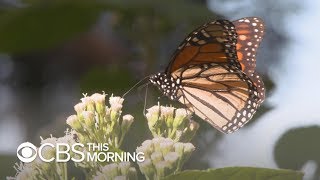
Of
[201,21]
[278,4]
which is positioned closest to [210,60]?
[201,21]

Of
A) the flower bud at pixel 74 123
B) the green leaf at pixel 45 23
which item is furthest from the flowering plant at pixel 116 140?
the green leaf at pixel 45 23

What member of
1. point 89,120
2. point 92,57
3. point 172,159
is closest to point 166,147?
point 172,159

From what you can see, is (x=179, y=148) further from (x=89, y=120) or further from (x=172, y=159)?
(x=89, y=120)

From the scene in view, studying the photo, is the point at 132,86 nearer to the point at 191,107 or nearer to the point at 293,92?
the point at 191,107

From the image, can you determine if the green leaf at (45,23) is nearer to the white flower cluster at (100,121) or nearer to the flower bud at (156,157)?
the white flower cluster at (100,121)

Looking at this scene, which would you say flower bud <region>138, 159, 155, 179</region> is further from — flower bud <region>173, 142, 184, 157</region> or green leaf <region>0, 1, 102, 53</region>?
green leaf <region>0, 1, 102, 53</region>
